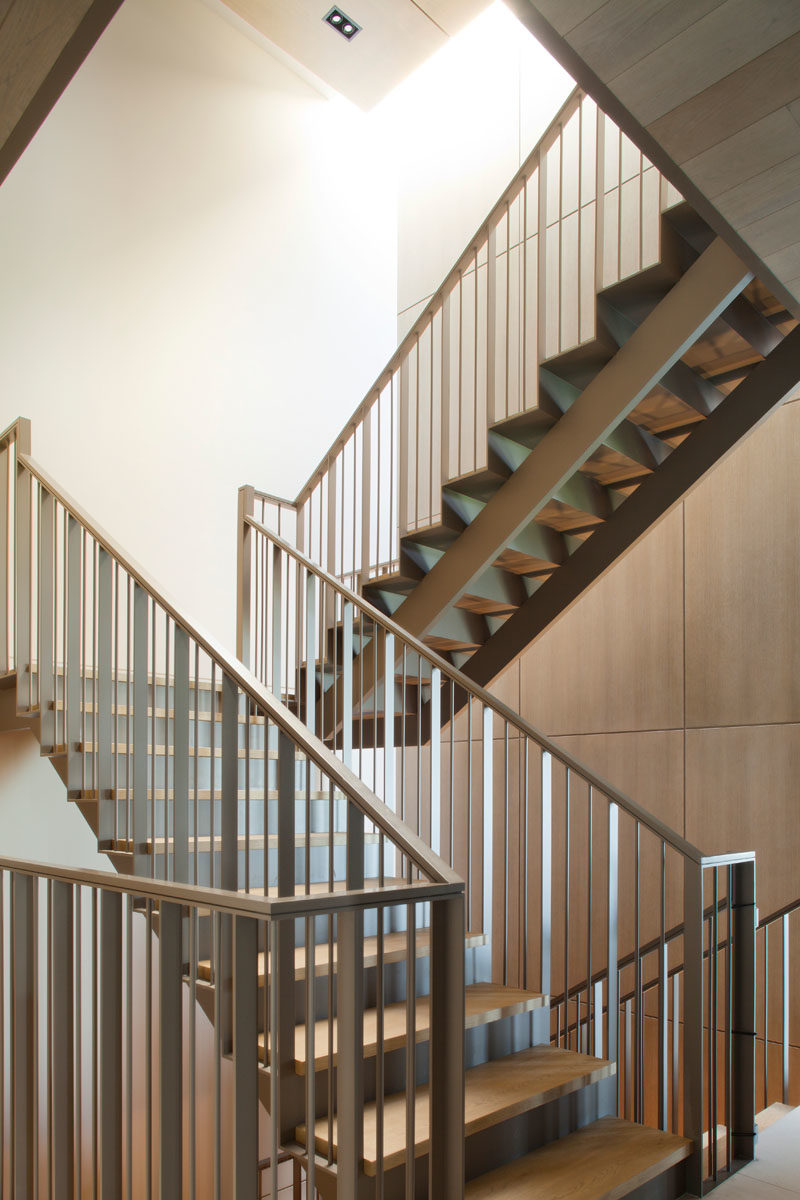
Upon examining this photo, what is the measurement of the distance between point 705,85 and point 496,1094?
9.38 feet

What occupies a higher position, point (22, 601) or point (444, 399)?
point (444, 399)

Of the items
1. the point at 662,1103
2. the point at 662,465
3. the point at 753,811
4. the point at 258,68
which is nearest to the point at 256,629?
the point at 662,465

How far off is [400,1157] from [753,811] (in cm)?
305

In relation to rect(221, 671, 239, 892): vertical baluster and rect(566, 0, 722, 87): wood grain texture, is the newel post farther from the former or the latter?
rect(566, 0, 722, 87): wood grain texture

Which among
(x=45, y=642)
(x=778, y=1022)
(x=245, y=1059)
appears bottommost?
(x=778, y=1022)

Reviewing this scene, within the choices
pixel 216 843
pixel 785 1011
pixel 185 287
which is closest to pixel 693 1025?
pixel 785 1011

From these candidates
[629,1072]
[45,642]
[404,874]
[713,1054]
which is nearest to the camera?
[713,1054]

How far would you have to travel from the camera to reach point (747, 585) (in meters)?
5.03

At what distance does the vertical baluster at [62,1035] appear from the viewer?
84.6 inches

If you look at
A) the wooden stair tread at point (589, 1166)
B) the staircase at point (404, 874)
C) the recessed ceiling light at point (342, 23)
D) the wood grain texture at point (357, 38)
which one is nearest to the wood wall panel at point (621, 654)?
the staircase at point (404, 874)

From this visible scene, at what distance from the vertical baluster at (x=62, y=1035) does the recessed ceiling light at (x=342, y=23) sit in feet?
21.0

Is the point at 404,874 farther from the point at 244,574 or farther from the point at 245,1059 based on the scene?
the point at 245,1059

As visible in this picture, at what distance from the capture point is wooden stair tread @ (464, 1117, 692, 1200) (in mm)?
2670

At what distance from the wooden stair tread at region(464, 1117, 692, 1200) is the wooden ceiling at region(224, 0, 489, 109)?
6.79 m
